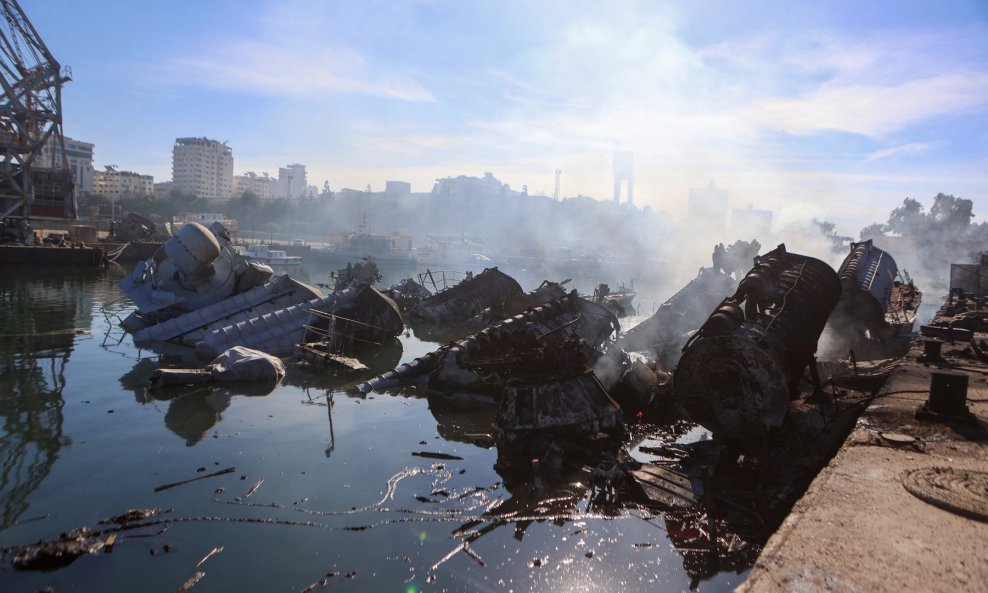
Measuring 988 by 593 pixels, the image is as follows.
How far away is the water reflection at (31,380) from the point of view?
10391 millimetres

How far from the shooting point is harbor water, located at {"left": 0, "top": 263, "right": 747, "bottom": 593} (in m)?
7.80

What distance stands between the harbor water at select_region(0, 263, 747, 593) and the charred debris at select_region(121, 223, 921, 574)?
0.88 meters

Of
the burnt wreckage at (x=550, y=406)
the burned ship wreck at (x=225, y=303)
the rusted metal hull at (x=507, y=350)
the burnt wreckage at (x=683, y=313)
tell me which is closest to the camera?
the burnt wreckage at (x=550, y=406)

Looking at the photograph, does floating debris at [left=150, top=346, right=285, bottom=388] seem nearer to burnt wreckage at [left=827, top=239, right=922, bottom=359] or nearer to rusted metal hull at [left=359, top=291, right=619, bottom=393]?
rusted metal hull at [left=359, top=291, right=619, bottom=393]

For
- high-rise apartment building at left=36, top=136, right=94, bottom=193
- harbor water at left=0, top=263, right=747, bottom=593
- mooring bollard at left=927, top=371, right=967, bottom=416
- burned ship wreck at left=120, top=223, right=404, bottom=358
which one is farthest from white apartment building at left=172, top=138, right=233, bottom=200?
mooring bollard at left=927, top=371, right=967, bottom=416

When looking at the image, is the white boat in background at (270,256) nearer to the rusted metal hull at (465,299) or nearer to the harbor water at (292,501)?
the rusted metal hull at (465,299)

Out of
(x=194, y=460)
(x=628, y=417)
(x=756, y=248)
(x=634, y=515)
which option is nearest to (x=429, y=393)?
(x=628, y=417)

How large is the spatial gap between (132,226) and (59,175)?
36.3 ft

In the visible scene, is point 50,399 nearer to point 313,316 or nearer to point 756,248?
point 313,316

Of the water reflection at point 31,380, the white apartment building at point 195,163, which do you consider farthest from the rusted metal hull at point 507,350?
the white apartment building at point 195,163

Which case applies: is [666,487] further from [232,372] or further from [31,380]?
[31,380]

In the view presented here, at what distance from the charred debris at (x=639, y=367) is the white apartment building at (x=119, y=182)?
561ft

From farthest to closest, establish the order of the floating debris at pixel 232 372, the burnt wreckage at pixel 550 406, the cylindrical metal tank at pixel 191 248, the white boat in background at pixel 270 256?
the white boat in background at pixel 270 256 < the cylindrical metal tank at pixel 191 248 < the floating debris at pixel 232 372 < the burnt wreckage at pixel 550 406

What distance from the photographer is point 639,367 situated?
48.3ft
